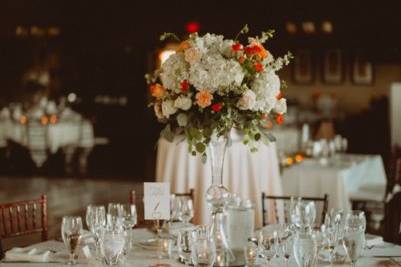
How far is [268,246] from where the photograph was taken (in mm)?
2898

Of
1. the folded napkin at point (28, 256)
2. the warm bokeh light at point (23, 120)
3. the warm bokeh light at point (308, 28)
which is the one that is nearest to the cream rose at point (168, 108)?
the folded napkin at point (28, 256)

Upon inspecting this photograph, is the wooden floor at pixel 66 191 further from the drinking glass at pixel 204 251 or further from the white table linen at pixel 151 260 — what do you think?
the drinking glass at pixel 204 251

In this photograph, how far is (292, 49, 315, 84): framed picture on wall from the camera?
14148 millimetres

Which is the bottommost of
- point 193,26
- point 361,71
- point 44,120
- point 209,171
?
point 209,171

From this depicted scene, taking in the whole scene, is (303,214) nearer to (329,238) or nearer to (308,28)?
(329,238)

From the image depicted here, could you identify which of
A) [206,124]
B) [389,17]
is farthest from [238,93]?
[389,17]

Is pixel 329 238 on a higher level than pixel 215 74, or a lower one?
lower

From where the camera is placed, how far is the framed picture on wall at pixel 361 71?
13.6m

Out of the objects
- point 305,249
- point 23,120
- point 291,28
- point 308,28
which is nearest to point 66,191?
point 23,120

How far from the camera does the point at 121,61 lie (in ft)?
44.8

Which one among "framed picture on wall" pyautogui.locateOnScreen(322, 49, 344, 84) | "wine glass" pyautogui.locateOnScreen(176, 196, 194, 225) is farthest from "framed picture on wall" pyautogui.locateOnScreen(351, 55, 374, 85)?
"wine glass" pyautogui.locateOnScreen(176, 196, 194, 225)

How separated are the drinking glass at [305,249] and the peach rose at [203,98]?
866mm

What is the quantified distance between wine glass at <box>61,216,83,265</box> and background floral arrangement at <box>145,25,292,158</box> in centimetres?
68

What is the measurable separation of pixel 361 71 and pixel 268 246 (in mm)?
11379
